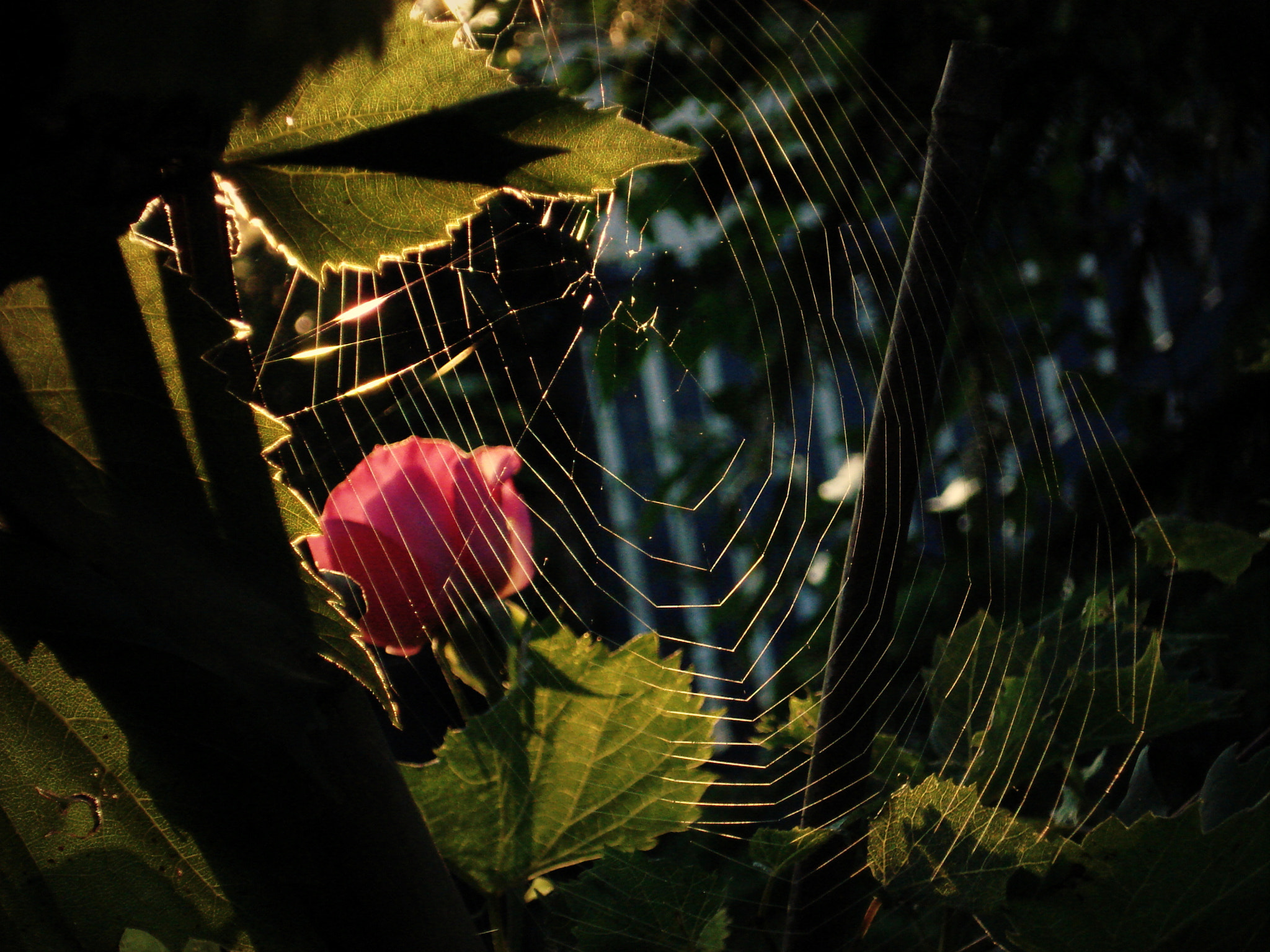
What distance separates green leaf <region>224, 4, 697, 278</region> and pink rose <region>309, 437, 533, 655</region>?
0.06 m

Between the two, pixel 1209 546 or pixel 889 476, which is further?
pixel 1209 546

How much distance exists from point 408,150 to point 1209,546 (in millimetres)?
272

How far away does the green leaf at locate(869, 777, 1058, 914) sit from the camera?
0.17 metres

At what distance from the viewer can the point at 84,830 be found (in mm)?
145

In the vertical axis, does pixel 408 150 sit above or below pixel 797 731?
above

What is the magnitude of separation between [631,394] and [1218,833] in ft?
0.43

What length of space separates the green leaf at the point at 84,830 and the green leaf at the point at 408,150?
0.07 m

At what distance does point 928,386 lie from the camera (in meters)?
0.19

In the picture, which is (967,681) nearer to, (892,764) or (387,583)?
(892,764)

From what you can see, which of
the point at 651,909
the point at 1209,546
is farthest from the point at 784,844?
the point at 1209,546

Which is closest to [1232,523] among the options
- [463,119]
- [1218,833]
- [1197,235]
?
[1197,235]

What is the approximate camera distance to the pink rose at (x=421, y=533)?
20cm

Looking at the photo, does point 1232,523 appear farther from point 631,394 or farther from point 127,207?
point 127,207

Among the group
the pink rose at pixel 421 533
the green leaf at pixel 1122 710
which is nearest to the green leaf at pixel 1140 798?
the green leaf at pixel 1122 710
